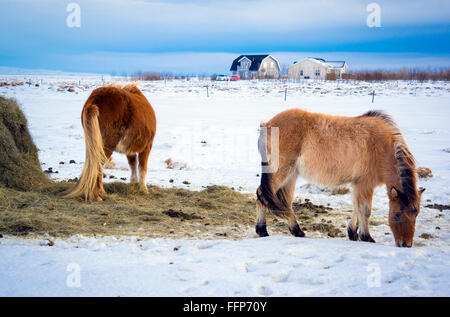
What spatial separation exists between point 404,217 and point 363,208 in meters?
0.48

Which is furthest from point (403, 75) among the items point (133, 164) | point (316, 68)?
point (133, 164)

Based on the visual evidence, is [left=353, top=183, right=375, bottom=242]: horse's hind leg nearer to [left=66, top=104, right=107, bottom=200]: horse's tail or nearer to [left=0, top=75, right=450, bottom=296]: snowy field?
[left=0, top=75, right=450, bottom=296]: snowy field

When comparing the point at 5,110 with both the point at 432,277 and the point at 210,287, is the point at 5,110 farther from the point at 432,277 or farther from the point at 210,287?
the point at 432,277

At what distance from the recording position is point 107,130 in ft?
17.5

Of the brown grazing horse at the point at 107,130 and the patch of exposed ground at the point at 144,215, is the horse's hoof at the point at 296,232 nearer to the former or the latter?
the patch of exposed ground at the point at 144,215

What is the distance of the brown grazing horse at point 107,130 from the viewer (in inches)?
201

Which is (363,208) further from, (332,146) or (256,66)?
(256,66)

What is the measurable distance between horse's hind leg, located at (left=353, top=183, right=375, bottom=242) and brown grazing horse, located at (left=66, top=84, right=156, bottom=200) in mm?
3488

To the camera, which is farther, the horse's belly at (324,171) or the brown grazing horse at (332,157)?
the horse's belly at (324,171)

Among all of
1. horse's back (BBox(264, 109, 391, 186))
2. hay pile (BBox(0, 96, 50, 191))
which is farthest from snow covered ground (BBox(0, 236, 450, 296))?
hay pile (BBox(0, 96, 50, 191))

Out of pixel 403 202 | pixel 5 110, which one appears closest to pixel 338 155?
pixel 403 202

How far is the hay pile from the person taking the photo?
5.70 metres

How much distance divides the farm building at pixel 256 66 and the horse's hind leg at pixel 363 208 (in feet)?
168

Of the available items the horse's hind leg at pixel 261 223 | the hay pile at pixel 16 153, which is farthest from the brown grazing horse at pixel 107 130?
the horse's hind leg at pixel 261 223
